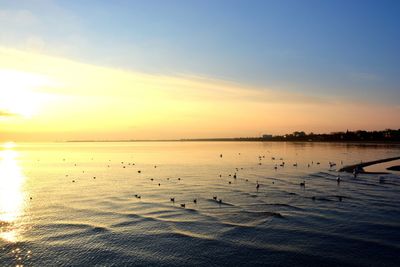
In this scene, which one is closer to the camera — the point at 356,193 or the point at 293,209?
the point at 293,209

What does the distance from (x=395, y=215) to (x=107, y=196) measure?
37.0 metres

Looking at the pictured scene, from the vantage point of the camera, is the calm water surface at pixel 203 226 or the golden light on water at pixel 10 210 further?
the golden light on water at pixel 10 210

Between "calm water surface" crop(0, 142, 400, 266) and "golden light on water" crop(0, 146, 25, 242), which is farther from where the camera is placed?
"golden light on water" crop(0, 146, 25, 242)

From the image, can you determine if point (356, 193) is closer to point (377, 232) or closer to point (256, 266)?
point (377, 232)

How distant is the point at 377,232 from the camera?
2953 centimetres

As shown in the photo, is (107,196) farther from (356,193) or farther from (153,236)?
(356,193)

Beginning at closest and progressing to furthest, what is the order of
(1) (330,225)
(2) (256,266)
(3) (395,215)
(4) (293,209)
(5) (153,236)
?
(2) (256,266) → (5) (153,236) → (1) (330,225) → (3) (395,215) → (4) (293,209)

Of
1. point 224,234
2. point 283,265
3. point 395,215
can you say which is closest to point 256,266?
point 283,265

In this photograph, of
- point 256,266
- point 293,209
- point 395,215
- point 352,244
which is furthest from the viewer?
point 293,209

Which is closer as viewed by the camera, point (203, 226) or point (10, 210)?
point (203, 226)

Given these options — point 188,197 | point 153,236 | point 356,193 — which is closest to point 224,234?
point 153,236

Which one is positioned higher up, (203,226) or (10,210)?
(203,226)

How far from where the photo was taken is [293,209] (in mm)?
38656

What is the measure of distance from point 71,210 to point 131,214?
7.88m
